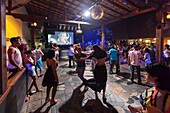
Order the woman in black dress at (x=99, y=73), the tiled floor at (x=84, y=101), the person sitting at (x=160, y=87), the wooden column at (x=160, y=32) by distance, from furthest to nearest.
→ the wooden column at (x=160, y=32) < the woman in black dress at (x=99, y=73) < the tiled floor at (x=84, y=101) < the person sitting at (x=160, y=87)

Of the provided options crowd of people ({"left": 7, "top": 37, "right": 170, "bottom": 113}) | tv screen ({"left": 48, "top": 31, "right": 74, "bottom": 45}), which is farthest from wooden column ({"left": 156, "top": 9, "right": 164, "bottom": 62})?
tv screen ({"left": 48, "top": 31, "right": 74, "bottom": 45})

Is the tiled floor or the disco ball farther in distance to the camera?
the disco ball

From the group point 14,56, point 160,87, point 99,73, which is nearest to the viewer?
point 160,87

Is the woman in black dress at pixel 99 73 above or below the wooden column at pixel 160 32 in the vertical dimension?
below

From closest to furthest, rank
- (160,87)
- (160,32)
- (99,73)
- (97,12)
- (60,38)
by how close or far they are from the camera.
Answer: (160,87), (99,73), (97,12), (160,32), (60,38)

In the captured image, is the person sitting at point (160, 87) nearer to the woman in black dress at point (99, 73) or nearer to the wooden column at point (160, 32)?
the woman in black dress at point (99, 73)

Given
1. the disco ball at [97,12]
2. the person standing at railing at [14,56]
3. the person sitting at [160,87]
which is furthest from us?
the disco ball at [97,12]

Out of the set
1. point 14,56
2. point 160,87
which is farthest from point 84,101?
point 160,87

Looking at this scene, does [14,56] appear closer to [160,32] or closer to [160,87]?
[160,87]

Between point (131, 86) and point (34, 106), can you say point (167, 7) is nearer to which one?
point (131, 86)


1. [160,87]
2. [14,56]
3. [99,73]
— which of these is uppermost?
[14,56]

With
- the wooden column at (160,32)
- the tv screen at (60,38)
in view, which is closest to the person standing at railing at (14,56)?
the wooden column at (160,32)

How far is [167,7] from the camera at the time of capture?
19.9ft

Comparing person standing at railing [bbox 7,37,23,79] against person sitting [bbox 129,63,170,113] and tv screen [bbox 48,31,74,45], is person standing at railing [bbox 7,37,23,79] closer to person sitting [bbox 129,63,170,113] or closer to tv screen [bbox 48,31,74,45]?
person sitting [bbox 129,63,170,113]
